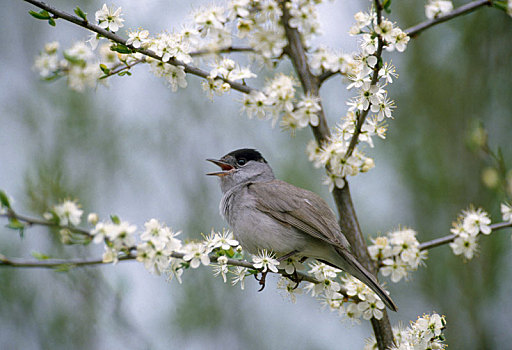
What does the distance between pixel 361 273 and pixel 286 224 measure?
0.89m

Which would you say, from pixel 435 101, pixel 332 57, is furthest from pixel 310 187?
pixel 332 57

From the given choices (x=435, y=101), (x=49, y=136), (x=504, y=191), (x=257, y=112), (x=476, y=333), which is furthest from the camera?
(x=435, y=101)

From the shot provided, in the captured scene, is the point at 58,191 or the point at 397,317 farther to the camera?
the point at 397,317

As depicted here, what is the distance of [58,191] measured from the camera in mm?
5027

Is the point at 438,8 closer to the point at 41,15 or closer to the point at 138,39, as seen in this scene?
the point at 138,39

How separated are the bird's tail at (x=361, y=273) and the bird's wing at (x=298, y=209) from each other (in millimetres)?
126

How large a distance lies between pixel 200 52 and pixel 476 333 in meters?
4.93

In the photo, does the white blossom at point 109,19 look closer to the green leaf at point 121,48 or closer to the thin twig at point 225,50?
the green leaf at point 121,48

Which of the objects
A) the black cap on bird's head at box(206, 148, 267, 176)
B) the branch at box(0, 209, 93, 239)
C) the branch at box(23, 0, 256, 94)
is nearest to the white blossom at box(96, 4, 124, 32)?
the branch at box(23, 0, 256, 94)

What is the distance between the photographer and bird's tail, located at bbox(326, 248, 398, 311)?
3.51 m

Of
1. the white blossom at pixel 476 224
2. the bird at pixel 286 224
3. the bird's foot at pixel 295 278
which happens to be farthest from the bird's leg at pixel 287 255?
the white blossom at pixel 476 224

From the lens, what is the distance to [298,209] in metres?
4.38

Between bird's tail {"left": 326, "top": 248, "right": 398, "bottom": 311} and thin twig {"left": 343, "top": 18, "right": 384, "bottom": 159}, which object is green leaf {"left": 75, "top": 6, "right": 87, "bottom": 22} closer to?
thin twig {"left": 343, "top": 18, "right": 384, "bottom": 159}

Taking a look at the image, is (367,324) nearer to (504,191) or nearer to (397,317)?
(397,317)
